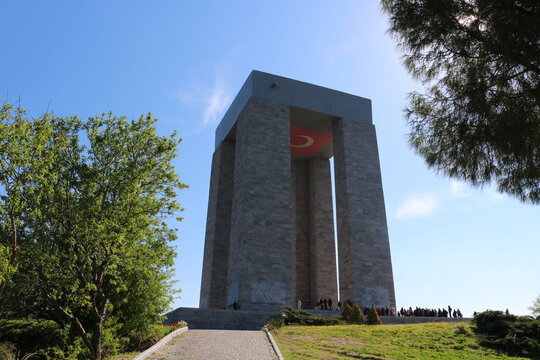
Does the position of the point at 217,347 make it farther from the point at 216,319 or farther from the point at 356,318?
the point at 356,318

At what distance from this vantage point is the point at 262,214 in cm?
2673

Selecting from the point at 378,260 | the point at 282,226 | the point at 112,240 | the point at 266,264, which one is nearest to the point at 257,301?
the point at 266,264

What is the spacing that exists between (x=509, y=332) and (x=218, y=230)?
22353 mm

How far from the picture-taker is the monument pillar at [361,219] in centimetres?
2711

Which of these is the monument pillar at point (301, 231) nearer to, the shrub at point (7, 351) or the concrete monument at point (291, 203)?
the concrete monument at point (291, 203)

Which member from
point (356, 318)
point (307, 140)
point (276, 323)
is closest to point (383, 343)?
point (276, 323)

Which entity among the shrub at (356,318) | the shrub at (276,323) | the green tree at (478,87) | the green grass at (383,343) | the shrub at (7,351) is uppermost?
the green tree at (478,87)

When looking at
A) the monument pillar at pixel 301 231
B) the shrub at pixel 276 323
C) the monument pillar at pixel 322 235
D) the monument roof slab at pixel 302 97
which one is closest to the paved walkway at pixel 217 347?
the shrub at pixel 276 323

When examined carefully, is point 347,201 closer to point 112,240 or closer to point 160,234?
point 160,234

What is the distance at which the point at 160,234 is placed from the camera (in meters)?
11.4

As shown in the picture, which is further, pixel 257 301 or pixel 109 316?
pixel 257 301

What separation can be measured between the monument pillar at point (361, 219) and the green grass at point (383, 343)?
411 inches

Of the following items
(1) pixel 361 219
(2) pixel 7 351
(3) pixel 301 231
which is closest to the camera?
(2) pixel 7 351

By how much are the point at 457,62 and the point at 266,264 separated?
18.1 metres
